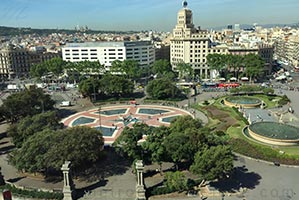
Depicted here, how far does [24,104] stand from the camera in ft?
189

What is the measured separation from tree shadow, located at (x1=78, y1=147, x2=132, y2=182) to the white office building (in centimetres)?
8454

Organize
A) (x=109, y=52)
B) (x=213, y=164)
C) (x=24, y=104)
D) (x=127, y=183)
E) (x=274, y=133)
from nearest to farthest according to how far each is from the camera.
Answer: (x=213, y=164)
(x=127, y=183)
(x=274, y=133)
(x=24, y=104)
(x=109, y=52)

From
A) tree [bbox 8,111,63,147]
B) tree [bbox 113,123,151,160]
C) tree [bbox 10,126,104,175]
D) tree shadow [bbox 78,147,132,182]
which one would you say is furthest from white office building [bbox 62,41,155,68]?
tree [bbox 10,126,104,175]

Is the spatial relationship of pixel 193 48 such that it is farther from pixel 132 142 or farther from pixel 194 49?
pixel 132 142

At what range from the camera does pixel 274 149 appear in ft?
140

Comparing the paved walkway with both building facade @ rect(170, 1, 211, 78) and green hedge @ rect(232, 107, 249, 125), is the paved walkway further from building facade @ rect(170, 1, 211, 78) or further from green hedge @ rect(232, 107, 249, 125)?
building facade @ rect(170, 1, 211, 78)

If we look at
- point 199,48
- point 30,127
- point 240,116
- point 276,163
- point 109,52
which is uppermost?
point 199,48

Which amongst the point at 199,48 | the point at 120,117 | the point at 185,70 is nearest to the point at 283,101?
the point at 120,117

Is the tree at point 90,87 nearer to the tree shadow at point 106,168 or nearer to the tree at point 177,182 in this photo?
the tree shadow at point 106,168

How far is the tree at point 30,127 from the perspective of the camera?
139 ft

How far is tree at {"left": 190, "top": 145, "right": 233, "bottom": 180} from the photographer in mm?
31781

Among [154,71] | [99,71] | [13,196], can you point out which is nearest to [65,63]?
[99,71]

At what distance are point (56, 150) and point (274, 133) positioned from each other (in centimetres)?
3332

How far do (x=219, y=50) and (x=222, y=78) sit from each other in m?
16.0
